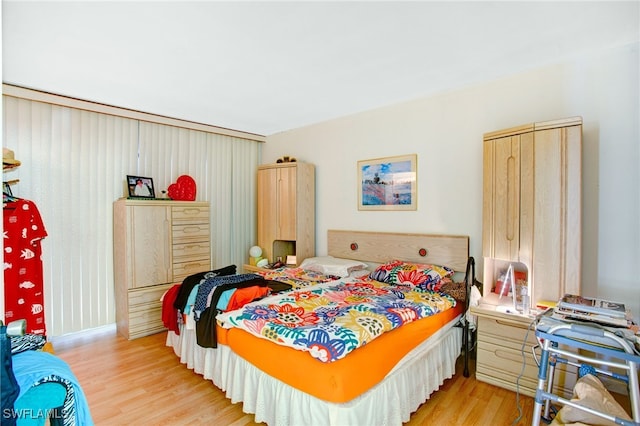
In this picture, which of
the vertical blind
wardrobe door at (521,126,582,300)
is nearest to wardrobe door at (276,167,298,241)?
the vertical blind

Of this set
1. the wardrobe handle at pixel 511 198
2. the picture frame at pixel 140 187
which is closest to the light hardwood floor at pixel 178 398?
the wardrobe handle at pixel 511 198

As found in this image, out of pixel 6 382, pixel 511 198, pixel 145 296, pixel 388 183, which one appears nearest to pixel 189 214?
pixel 145 296

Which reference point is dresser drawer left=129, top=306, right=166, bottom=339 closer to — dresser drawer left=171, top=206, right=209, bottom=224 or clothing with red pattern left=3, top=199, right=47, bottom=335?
clothing with red pattern left=3, top=199, right=47, bottom=335

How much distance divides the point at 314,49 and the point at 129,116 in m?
2.48

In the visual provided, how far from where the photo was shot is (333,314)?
220 centimetres

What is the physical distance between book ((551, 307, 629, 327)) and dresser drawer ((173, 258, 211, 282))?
3552mm

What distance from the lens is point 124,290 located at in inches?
139

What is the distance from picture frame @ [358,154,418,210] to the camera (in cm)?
352

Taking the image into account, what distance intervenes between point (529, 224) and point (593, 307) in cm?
80

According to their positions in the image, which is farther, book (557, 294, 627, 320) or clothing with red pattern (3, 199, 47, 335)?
clothing with red pattern (3, 199, 47, 335)

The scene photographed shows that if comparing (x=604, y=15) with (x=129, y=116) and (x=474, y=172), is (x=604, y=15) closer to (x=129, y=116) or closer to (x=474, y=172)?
(x=474, y=172)

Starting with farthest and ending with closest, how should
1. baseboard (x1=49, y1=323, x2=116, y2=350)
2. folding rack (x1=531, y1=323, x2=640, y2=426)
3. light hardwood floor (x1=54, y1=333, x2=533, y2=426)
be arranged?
baseboard (x1=49, y1=323, x2=116, y2=350)
light hardwood floor (x1=54, y1=333, x2=533, y2=426)
folding rack (x1=531, y1=323, x2=640, y2=426)

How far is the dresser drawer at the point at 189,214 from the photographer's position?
3.84m

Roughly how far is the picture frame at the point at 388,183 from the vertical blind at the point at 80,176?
7.46 ft
